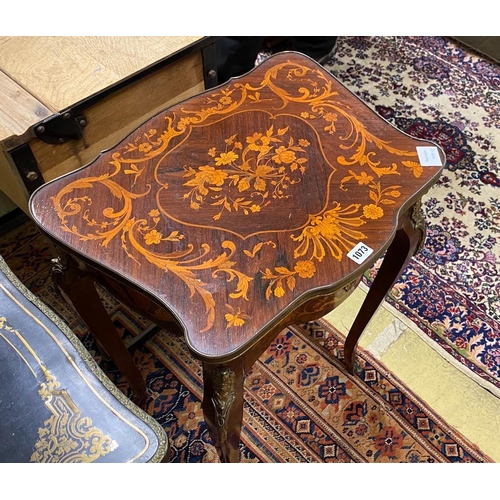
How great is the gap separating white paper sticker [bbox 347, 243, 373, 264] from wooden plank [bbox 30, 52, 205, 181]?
1.53 ft

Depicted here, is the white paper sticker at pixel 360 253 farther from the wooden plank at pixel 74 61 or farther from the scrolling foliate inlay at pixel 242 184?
the wooden plank at pixel 74 61

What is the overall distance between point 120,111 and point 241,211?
417mm

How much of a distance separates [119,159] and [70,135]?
19 cm

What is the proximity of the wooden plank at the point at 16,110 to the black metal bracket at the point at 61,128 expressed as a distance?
0.05ft

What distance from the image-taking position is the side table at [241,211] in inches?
27.0

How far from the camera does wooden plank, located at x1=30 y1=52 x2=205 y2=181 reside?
0.97m

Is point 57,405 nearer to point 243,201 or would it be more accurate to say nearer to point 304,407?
point 243,201

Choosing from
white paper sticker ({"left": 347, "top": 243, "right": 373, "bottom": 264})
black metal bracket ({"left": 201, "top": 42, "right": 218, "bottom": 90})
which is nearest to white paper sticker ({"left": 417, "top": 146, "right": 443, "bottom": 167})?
white paper sticker ({"left": 347, "top": 243, "right": 373, "bottom": 264})

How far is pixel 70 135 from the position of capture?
957mm

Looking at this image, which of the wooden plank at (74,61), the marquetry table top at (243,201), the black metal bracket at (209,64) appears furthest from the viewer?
the black metal bracket at (209,64)

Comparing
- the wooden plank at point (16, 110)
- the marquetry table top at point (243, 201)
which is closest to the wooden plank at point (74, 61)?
the wooden plank at point (16, 110)

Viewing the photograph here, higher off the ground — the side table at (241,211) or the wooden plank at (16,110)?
the wooden plank at (16,110)
